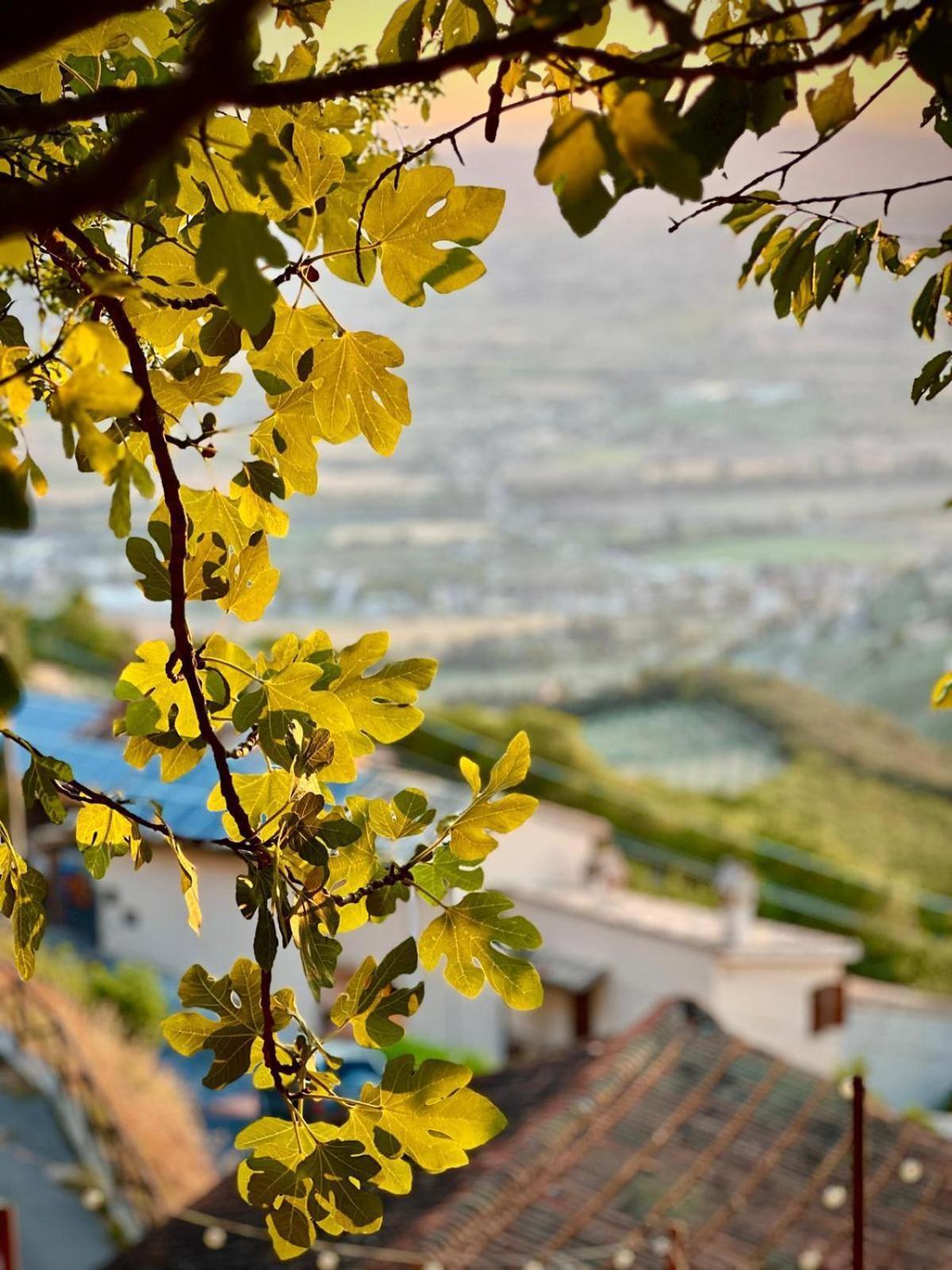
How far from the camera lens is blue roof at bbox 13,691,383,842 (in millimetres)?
6102

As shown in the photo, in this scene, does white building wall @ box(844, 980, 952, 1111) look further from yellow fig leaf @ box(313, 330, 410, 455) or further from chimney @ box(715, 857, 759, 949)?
yellow fig leaf @ box(313, 330, 410, 455)

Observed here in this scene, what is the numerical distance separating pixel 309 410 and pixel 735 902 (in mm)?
7220

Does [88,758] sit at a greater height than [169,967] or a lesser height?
greater

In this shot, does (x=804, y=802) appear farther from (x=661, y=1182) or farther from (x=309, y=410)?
(x=309, y=410)

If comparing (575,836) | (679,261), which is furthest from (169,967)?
(679,261)

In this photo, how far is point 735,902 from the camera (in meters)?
7.48

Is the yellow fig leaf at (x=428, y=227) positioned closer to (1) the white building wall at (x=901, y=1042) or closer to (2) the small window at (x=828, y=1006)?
(2) the small window at (x=828, y=1006)

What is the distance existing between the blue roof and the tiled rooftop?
1.37 m

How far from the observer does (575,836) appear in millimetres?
9266

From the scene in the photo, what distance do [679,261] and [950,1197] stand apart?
46.4ft

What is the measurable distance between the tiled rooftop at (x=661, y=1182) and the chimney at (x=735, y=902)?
2.96 m

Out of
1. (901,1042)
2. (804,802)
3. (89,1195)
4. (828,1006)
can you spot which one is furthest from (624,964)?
(804,802)

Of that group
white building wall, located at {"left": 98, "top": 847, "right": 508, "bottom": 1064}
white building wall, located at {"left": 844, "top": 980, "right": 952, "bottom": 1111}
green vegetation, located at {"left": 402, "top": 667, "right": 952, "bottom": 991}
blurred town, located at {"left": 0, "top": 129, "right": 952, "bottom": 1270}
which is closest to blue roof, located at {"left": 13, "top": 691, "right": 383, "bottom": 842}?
blurred town, located at {"left": 0, "top": 129, "right": 952, "bottom": 1270}

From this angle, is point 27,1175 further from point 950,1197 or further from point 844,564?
point 844,564
